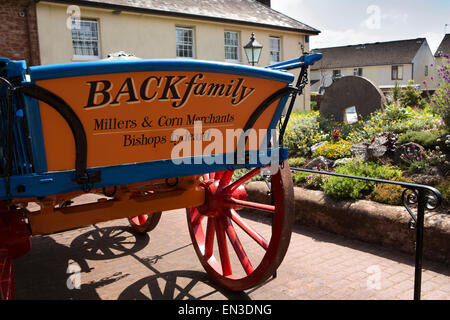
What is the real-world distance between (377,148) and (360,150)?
363 mm

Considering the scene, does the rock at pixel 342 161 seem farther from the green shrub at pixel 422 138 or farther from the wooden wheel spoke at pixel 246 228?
the wooden wheel spoke at pixel 246 228

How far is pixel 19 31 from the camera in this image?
11.6 meters

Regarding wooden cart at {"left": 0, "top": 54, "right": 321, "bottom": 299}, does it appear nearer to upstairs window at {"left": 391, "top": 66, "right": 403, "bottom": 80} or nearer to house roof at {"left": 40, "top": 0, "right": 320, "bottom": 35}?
house roof at {"left": 40, "top": 0, "right": 320, "bottom": 35}

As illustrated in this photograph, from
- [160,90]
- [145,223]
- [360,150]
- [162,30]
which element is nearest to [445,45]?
[162,30]

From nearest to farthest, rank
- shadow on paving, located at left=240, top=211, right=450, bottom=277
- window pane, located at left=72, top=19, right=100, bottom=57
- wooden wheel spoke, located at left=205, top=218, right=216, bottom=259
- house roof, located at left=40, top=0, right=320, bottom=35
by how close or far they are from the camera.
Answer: wooden wheel spoke, located at left=205, top=218, right=216, bottom=259
shadow on paving, located at left=240, top=211, right=450, bottom=277
window pane, located at left=72, top=19, right=100, bottom=57
house roof, located at left=40, top=0, right=320, bottom=35

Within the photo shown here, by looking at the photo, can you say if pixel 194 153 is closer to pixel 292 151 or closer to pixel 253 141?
pixel 253 141

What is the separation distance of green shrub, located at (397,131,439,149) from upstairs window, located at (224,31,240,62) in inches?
453

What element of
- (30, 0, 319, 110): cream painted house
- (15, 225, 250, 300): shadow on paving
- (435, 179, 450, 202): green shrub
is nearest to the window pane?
(30, 0, 319, 110): cream painted house

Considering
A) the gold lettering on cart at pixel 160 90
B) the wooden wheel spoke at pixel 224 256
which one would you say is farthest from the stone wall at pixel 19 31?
the gold lettering on cart at pixel 160 90

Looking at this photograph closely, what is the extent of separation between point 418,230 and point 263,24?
51.1ft

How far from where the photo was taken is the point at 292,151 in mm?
7457

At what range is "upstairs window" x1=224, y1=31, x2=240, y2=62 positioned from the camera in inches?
650

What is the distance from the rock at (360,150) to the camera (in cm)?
591

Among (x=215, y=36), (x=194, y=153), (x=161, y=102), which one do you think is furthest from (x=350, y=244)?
(x=215, y=36)
